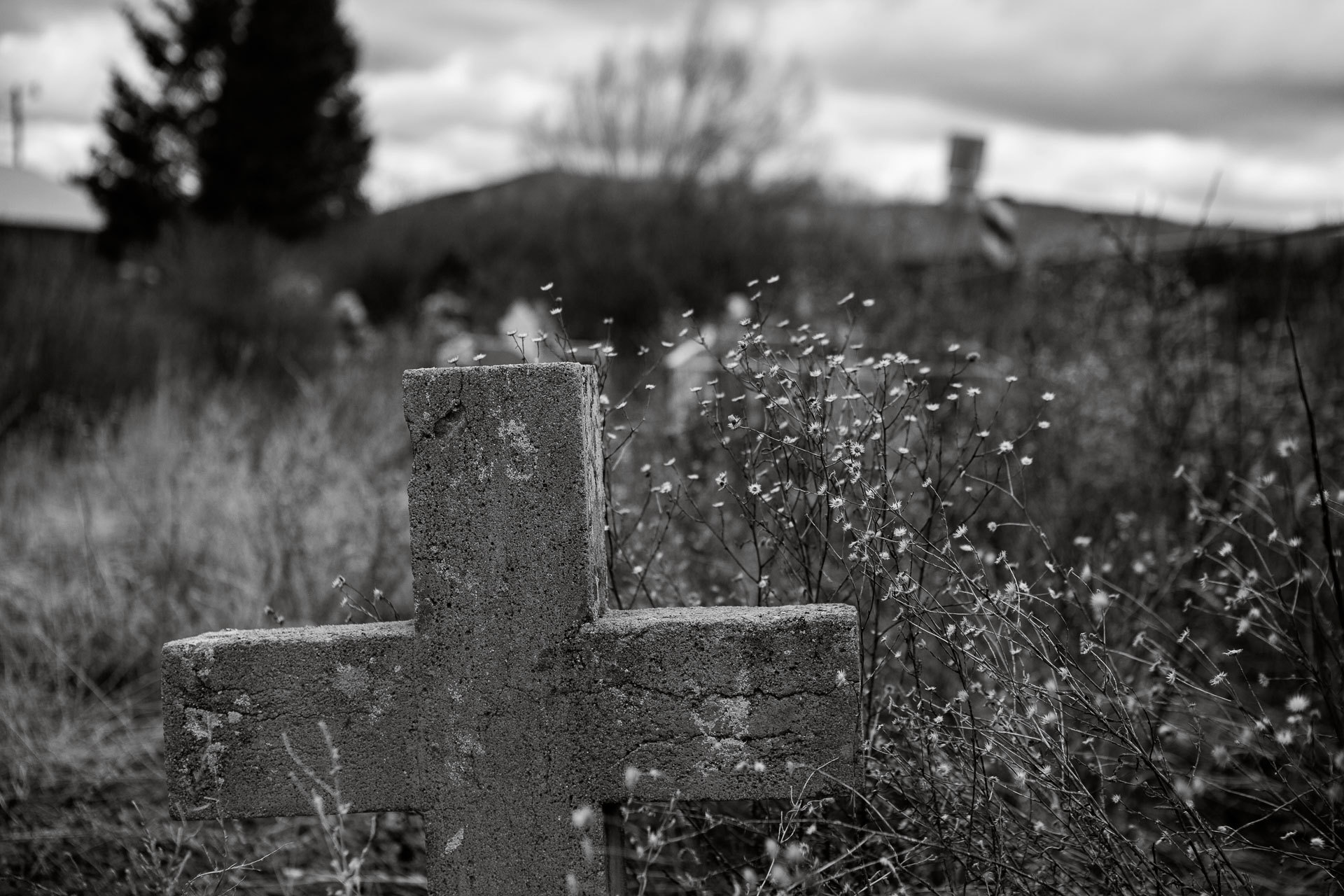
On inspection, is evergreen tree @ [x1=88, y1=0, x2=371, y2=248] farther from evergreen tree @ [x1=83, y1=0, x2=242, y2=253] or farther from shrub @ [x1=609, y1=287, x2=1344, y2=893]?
shrub @ [x1=609, y1=287, x2=1344, y2=893]

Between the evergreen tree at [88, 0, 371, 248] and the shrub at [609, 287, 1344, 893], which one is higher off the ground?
the evergreen tree at [88, 0, 371, 248]

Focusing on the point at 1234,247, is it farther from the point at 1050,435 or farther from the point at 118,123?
the point at 118,123

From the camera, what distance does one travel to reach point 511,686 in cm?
182

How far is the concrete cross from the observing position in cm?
177

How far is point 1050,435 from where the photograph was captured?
14.4ft

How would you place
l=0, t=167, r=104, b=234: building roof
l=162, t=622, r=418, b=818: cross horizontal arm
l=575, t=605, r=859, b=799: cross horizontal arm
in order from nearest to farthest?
l=575, t=605, r=859, b=799: cross horizontal arm → l=162, t=622, r=418, b=818: cross horizontal arm → l=0, t=167, r=104, b=234: building roof

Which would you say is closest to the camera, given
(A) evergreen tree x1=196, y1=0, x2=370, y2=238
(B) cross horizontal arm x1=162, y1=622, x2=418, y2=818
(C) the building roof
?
(B) cross horizontal arm x1=162, y1=622, x2=418, y2=818

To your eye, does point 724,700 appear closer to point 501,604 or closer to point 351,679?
point 501,604

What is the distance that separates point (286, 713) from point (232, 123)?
994 inches

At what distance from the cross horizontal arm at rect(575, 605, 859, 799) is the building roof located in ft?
119

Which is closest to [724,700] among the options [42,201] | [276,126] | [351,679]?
[351,679]

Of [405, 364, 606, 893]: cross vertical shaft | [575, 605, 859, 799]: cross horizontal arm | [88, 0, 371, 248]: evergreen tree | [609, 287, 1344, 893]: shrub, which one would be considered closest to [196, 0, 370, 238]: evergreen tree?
[88, 0, 371, 248]: evergreen tree

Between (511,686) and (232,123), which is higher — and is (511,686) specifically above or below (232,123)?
below

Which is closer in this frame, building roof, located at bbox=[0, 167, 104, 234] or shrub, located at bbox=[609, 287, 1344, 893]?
shrub, located at bbox=[609, 287, 1344, 893]
